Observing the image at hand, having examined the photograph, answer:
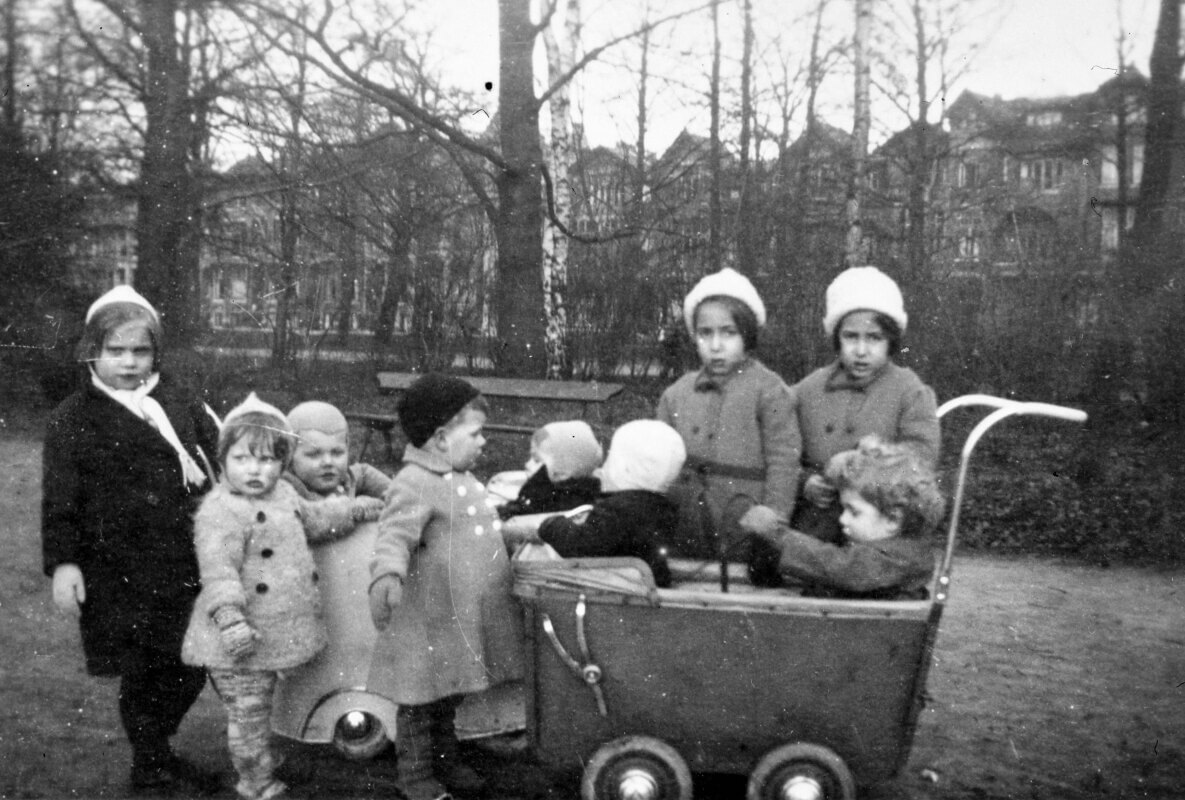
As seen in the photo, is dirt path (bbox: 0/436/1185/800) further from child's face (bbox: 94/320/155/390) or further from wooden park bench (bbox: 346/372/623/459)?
wooden park bench (bbox: 346/372/623/459)

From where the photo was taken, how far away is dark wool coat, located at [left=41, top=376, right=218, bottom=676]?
138 inches

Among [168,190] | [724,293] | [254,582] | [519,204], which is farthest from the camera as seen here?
[168,190]

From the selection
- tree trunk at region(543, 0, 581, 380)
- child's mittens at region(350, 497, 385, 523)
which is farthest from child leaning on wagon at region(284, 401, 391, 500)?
tree trunk at region(543, 0, 581, 380)

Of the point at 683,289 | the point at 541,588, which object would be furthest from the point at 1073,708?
the point at 683,289

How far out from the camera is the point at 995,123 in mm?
13477

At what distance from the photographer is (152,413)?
3670 millimetres

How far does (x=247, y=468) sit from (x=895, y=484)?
1.77 m

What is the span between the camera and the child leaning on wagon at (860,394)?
11.9 ft

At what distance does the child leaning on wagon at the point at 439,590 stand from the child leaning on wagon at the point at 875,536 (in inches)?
30.9

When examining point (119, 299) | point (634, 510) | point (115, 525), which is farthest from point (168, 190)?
point (634, 510)

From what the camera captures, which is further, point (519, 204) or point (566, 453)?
point (519, 204)

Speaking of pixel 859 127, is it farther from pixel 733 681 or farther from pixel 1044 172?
pixel 733 681

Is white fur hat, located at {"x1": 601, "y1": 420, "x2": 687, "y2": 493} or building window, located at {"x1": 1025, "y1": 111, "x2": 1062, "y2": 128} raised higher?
building window, located at {"x1": 1025, "y1": 111, "x2": 1062, "y2": 128}

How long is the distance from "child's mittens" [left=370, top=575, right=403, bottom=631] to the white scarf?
2.86 ft
